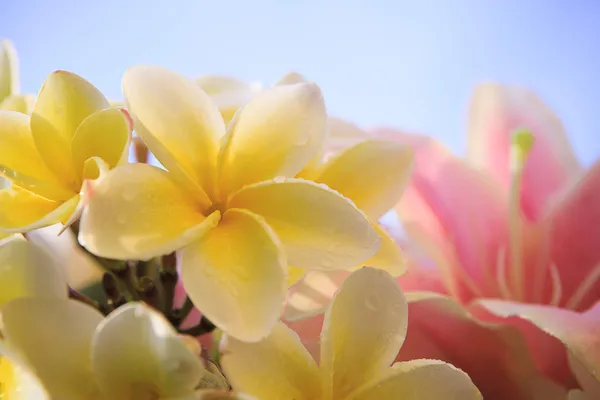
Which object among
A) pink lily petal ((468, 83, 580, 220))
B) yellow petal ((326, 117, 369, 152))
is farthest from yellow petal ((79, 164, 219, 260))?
pink lily petal ((468, 83, 580, 220))

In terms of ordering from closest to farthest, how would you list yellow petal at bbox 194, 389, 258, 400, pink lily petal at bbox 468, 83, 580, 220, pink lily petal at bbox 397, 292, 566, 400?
yellow petal at bbox 194, 389, 258, 400 < pink lily petal at bbox 397, 292, 566, 400 < pink lily petal at bbox 468, 83, 580, 220

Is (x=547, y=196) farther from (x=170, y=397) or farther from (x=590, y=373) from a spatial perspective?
(x=170, y=397)

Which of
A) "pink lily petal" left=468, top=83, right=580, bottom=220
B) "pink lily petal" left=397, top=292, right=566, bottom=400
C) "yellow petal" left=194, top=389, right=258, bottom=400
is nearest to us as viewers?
"yellow petal" left=194, top=389, right=258, bottom=400

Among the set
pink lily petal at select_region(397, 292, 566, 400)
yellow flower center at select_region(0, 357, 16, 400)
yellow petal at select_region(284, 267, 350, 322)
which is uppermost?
yellow flower center at select_region(0, 357, 16, 400)

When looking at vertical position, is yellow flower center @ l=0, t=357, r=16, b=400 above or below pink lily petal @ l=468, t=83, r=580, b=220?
below

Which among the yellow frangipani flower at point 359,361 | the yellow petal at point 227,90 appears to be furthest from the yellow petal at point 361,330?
the yellow petal at point 227,90

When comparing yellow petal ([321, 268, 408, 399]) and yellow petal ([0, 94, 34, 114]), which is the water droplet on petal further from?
yellow petal ([0, 94, 34, 114])

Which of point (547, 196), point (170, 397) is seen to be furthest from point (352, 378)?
point (547, 196)
